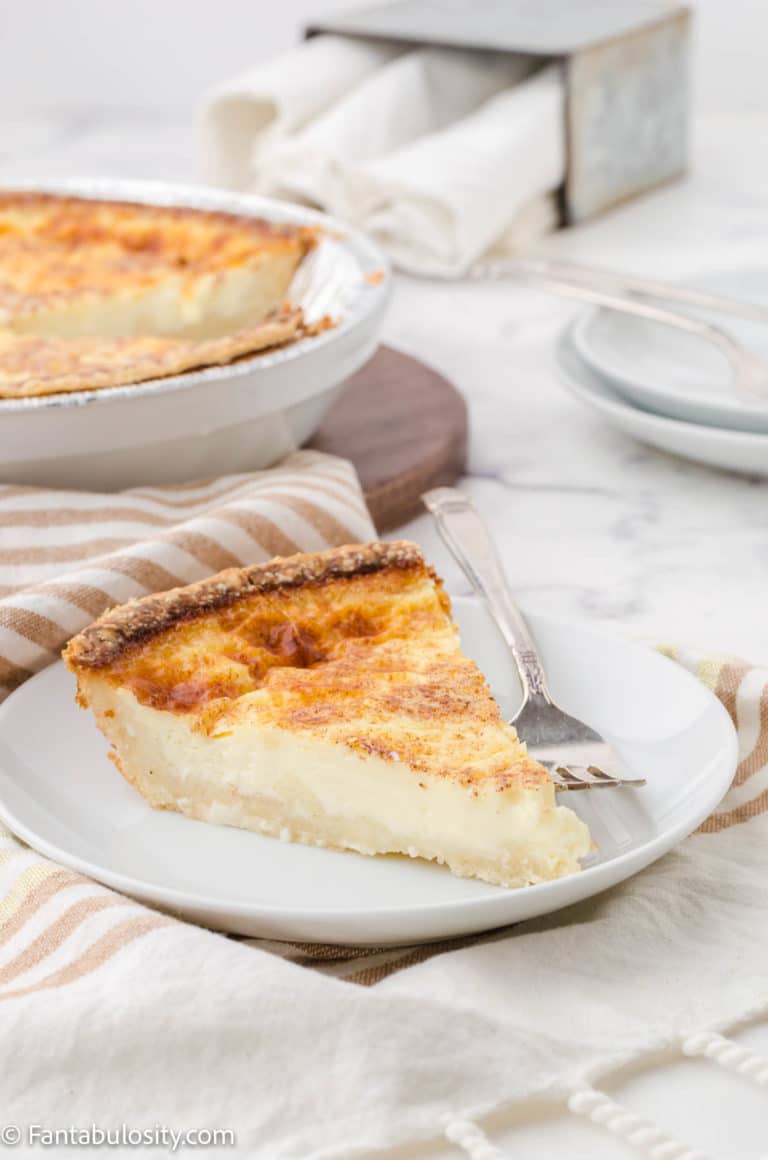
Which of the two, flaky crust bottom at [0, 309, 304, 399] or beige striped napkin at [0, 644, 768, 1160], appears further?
flaky crust bottom at [0, 309, 304, 399]

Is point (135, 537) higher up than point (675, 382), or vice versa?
point (135, 537)

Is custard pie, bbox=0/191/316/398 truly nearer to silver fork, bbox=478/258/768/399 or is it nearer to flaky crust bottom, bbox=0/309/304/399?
flaky crust bottom, bbox=0/309/304/399

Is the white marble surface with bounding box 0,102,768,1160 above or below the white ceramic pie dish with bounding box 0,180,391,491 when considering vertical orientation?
below

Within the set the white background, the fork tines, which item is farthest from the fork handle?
the white background

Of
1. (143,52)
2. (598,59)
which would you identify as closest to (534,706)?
(598,59)

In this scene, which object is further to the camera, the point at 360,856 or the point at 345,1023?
the point at 360,856

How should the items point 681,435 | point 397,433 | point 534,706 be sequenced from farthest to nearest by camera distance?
point 397,433 → point 681,435 → point 534,706

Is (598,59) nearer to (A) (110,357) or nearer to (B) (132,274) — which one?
(B) (132,274)

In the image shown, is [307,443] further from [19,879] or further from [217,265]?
[19,879]
